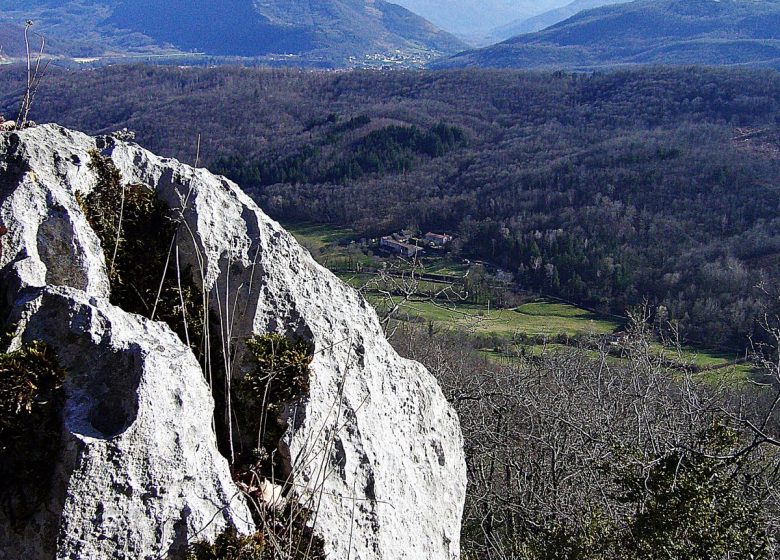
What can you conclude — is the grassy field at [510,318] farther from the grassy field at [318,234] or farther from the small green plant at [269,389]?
the small green plant at [269,389]

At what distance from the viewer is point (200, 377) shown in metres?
3.24

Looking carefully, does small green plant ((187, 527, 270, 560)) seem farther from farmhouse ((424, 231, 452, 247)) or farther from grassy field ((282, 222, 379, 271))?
farmhouse ((424, 231, 452, 247))

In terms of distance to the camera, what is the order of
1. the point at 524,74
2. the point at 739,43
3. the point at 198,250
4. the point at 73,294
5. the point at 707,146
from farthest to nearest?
the point at 739,43 → the point at 524,74 → the point at 707,146 → the point at 198,250 → the point at 73,294

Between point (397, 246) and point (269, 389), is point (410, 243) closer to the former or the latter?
point (397, 246)

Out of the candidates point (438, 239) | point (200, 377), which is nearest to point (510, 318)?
point (438, 239)

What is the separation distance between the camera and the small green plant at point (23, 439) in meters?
2.80

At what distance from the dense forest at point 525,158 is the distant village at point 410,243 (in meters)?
1.91

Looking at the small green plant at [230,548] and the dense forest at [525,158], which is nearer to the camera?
the small green plant at [230,548]

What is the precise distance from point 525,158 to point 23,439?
9912 cm

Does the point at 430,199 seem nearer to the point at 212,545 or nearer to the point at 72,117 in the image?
the point at 72,117

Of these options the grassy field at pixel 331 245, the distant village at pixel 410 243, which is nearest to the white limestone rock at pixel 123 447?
the grassy field at pixel 331 245

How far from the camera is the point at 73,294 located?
316 centimetres

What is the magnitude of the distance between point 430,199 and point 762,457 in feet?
257

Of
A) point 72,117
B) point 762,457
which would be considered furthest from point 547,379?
point 72,117
